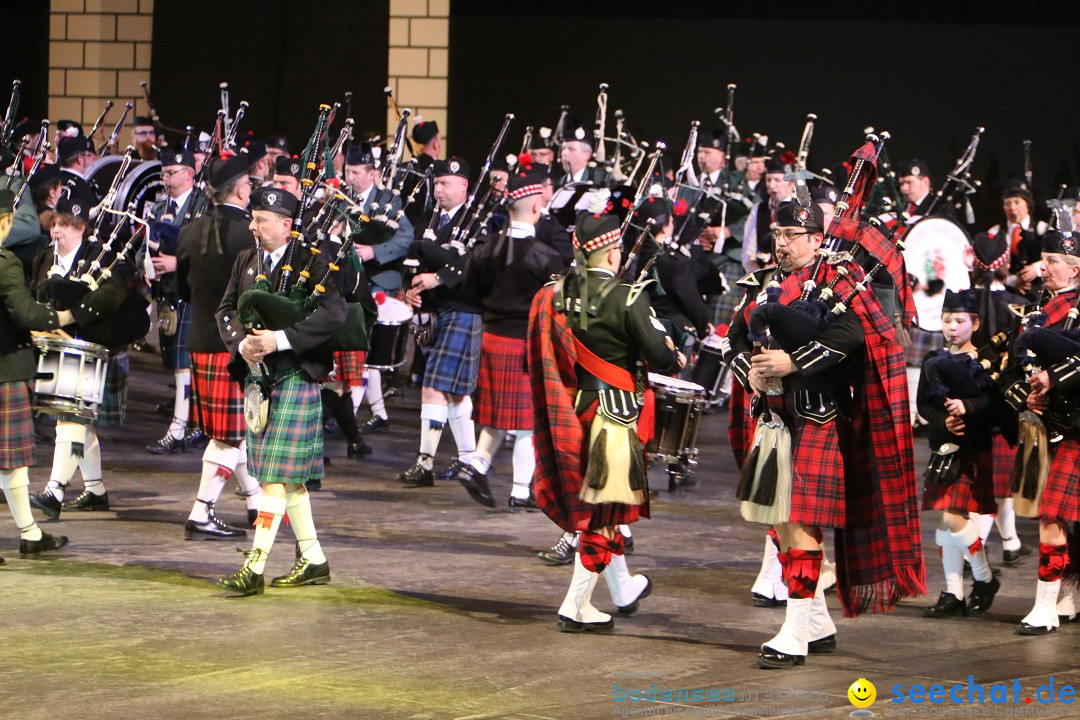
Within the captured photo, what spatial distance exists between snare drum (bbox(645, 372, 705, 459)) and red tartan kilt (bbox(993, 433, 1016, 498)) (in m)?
1.19

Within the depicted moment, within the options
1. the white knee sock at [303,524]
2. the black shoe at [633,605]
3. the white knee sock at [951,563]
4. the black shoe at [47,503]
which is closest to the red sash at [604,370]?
the black shoe at [633,605]

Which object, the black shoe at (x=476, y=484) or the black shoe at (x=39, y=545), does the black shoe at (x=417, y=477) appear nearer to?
the black shoe at (x=476, y=484)

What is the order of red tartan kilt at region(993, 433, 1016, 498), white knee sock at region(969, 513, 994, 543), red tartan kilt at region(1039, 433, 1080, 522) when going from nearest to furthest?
red tartan kilt at region(1039, 433, 1080, 522)
white knee sock at region(969, 513, 994, 543)
red tartan kilt at region(993, 433, 1016, 498)

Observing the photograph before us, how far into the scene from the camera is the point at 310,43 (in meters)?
14.5

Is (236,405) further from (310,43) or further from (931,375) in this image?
(310,43)

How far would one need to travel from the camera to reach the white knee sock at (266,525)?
5703 millimetres

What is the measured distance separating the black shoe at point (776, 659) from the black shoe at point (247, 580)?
1821mm

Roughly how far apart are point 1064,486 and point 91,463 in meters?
4.08

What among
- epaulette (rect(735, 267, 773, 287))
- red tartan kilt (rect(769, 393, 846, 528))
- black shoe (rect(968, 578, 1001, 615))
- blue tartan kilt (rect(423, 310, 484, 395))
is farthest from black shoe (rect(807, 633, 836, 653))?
blue tartan kilt (rect(423, 310, 484, 395))

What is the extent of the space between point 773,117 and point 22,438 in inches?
332

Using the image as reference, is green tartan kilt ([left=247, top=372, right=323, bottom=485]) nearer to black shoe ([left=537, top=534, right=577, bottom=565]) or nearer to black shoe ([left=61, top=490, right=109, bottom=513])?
black shoe ([left=537, top=534, right=577, bottom=565])

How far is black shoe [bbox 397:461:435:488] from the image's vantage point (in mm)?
8234

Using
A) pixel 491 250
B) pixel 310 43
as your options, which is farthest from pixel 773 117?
pixel 491 250

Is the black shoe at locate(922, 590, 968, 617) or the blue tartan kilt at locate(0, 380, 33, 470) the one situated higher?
the blue tartan kilt at locate(0, 380, 33, 470)
